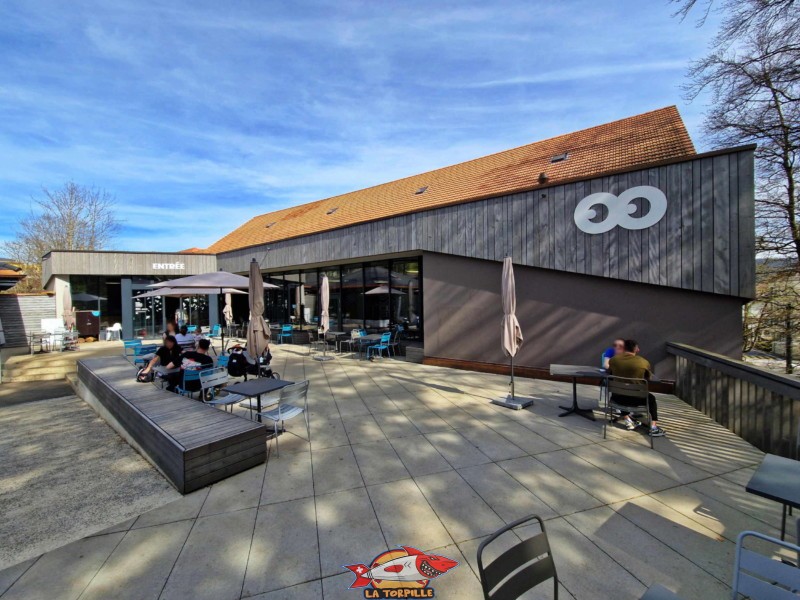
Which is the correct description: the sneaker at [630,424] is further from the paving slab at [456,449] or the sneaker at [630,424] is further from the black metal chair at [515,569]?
the black metal chair at [515,569]

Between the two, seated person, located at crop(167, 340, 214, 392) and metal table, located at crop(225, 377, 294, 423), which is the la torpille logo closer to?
metal table, located at crop(225, 377, 294, 423)

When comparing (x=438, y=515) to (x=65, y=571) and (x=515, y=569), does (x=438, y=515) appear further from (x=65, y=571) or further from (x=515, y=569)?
(x=65, y=571)

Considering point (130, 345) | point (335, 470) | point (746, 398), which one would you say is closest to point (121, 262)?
point (130, 345)

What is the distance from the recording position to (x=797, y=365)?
1355 centimetres

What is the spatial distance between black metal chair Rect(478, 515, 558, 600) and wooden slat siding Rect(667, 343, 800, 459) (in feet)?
13.7

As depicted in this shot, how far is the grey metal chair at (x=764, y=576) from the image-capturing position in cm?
145

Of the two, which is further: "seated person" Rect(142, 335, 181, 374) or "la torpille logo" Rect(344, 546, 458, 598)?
Result: "seated person" Rect(142, 335, 181, 374)

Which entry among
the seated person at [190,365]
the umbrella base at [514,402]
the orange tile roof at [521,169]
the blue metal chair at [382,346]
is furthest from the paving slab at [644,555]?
the blue metal chair at [382,346]

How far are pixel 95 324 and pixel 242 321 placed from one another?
6739 mm

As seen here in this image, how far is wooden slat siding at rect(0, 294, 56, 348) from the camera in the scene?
15711mm

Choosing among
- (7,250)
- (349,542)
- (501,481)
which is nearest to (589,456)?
(501,481)

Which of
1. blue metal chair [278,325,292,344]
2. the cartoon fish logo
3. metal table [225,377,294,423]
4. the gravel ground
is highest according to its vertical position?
metal table [225,377,294,423]

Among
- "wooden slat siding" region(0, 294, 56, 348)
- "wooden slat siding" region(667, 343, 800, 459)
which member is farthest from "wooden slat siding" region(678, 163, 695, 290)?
"wooden slat siding" region(0, 294, 56, 348)

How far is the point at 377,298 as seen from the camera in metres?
12.9
